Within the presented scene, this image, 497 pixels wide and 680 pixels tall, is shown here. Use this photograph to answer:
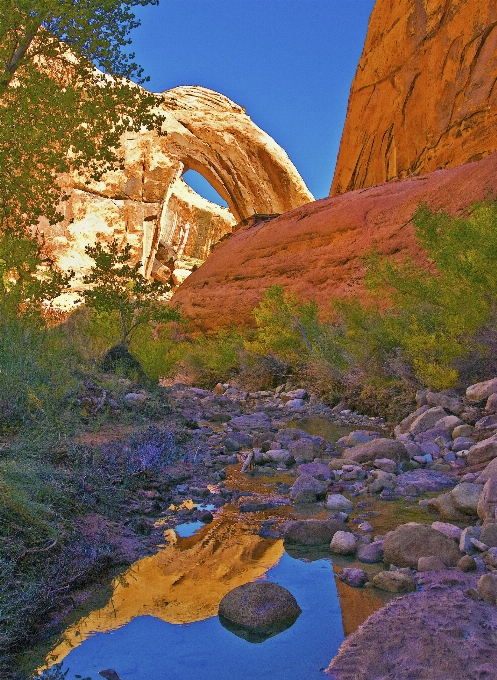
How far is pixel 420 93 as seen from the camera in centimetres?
2116

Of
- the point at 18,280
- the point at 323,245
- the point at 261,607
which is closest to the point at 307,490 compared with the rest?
the point at 261,607

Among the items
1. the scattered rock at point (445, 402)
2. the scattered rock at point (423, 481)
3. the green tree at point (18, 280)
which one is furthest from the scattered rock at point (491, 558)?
the green tree at point (18, 280)

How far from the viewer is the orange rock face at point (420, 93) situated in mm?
18469

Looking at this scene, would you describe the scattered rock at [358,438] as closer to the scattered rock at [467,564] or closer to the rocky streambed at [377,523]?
the rocky streambed at [377,523]

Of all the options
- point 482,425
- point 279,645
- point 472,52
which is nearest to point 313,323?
point 482,425

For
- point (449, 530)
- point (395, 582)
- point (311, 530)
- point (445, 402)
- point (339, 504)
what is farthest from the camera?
point (445, 402)

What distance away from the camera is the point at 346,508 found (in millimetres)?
4609

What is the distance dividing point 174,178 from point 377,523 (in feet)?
97.7

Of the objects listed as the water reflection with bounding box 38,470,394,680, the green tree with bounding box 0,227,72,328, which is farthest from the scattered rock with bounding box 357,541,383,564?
the green tree with bounding box 0,227,72,328

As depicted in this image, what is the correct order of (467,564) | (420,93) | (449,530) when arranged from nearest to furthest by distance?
(467,564) → (449,530) → (420,93)

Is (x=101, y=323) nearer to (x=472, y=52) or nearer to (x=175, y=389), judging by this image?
(x=175, y=389)

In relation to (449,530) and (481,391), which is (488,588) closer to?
(449,530)

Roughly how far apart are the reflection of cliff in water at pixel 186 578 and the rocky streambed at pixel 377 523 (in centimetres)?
2

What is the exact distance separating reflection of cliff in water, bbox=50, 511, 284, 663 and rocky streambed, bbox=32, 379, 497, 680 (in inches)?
0.6
